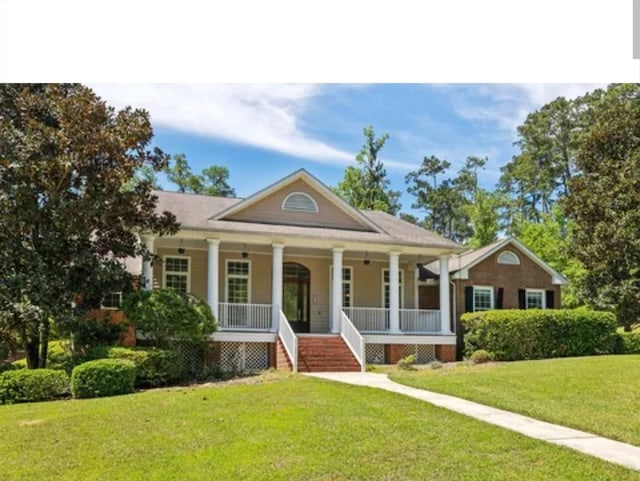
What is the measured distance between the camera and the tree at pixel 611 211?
17.8m

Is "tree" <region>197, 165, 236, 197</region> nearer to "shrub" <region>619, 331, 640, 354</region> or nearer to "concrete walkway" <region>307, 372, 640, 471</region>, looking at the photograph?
"shrub" <region>619, 331, 640, 354</region>

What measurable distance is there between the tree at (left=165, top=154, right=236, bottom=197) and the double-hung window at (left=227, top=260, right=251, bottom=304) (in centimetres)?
1827

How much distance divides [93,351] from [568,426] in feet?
28.2

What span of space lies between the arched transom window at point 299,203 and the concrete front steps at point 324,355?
350 cm

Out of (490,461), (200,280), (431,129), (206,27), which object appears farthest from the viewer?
(200,280)

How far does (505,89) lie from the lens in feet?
29.2

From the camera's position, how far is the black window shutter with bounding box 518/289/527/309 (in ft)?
67.3

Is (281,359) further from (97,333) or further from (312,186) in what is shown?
(312,186)

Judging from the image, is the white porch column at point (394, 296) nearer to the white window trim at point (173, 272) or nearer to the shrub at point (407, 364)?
the shrub at point (407, 364)

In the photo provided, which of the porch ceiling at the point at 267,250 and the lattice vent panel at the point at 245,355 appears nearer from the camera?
the lattice vent panel at the point at 245,355

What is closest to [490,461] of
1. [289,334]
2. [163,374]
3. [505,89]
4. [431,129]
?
[505,89]

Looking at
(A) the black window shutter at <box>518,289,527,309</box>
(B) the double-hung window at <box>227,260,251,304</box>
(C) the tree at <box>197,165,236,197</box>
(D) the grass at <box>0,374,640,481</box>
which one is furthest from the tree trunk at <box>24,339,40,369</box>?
(C) the tree at <box>197,165,236,197</box>

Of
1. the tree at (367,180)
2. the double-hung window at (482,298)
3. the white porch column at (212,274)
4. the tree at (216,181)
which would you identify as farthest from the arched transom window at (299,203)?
the tree at (216,181)

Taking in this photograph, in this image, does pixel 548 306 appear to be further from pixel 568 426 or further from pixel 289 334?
pixel 568 426
